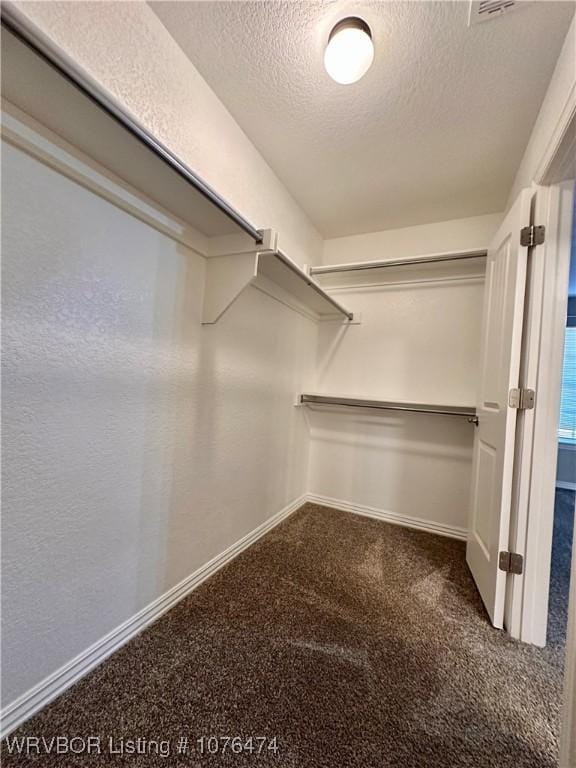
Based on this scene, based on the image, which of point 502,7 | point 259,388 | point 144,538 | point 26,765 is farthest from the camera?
point 259,388

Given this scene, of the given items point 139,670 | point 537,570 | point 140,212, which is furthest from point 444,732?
point 140,212

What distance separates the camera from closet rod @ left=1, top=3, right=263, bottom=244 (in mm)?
551

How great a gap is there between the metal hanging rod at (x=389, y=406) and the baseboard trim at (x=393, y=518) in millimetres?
799

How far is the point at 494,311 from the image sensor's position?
163 cm

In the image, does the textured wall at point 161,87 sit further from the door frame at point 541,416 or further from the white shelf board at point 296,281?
the door frame at point 541,416

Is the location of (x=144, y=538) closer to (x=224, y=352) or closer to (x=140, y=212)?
(x=224, y=352)

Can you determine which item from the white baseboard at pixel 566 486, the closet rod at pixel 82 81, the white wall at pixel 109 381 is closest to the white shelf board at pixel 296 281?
the white wall at pixel 109 381

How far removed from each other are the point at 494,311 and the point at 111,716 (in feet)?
7.41

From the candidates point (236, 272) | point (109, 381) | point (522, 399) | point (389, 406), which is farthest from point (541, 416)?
point (109, 381)

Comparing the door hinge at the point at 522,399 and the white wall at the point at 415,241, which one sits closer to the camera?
the door hinge at the point at 522,399

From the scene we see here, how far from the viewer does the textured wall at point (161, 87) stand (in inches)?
34.9

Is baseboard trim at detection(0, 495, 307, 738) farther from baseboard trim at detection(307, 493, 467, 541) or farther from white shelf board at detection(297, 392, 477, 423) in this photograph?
white shelf board at detection(297, 392, 477, 423)

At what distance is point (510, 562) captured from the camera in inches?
51.1

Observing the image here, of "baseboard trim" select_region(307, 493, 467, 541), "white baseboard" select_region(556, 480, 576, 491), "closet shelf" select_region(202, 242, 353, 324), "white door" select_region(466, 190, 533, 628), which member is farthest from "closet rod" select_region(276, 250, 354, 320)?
"white baseboard" select_region(556, 480, 576, 491)
